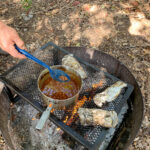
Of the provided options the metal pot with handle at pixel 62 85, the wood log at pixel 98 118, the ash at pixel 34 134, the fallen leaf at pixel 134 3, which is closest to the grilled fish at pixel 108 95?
the wood log at pixel 98 118

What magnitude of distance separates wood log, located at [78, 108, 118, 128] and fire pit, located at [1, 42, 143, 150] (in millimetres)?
78

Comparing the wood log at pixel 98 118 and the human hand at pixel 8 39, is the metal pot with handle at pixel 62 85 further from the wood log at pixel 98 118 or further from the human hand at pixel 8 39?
the human hand at pixel 8 39

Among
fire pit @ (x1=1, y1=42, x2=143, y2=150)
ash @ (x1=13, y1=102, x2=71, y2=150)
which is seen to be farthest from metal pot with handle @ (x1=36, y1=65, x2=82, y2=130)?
ash @ (x1=13, y1=102, x2=71, y2=150)

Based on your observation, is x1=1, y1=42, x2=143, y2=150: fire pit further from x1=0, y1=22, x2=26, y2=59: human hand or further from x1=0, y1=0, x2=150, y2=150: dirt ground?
x1=0, y1=0, x2=150, y2=150: dirt ground

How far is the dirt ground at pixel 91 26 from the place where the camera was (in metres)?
3.64

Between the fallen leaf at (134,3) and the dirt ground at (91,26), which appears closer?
the dirt ground at (91,26)

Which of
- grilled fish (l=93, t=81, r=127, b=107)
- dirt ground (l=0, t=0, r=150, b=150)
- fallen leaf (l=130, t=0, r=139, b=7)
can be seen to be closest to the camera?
grilled fish (l=93, t=81, r=127, b=107)

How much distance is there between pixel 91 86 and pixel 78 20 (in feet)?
9.27

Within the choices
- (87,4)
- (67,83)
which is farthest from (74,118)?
(87,4)

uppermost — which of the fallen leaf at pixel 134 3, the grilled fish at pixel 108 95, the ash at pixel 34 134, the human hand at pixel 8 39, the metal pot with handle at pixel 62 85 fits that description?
the human hand at pixel 8 39

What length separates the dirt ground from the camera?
364 cm

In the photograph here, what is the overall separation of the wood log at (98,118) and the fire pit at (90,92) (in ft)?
0.26

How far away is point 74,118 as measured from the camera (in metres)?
1.93

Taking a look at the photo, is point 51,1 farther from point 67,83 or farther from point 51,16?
point 67,83
